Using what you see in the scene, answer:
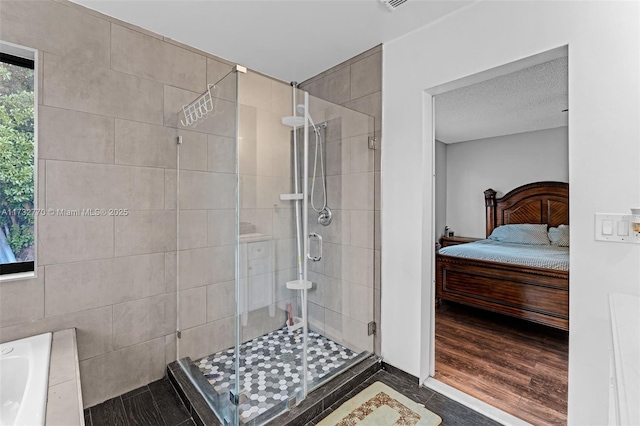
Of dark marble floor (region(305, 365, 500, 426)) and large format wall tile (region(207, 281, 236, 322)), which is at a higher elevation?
large format wall tile (region(207, 281, 236, 322))

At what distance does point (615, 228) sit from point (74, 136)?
2932mm

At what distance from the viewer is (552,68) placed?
257cm

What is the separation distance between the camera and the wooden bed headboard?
4.41 metres

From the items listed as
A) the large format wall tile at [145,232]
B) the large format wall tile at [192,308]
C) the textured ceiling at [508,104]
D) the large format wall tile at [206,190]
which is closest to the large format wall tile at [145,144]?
the large format wall tile at [206,190]

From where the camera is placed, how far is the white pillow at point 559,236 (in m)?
4.08

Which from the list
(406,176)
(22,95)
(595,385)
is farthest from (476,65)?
(22,95)

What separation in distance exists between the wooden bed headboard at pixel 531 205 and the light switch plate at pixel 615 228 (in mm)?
3650

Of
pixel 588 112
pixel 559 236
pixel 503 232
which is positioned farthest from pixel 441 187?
pixel 588 112

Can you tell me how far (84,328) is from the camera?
1840 mm

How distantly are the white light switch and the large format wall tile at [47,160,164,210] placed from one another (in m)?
2.64

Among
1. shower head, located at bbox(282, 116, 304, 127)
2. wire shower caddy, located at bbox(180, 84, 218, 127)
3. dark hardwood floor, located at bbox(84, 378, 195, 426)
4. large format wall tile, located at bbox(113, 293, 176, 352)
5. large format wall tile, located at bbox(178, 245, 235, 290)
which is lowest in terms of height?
dark hardwood floor, located at bbox(84, 378, 195, 426)

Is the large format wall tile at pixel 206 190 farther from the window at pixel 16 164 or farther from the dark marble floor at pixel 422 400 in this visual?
the dark marble floor at pixel 422 400

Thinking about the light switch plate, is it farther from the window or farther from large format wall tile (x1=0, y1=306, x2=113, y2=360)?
the window

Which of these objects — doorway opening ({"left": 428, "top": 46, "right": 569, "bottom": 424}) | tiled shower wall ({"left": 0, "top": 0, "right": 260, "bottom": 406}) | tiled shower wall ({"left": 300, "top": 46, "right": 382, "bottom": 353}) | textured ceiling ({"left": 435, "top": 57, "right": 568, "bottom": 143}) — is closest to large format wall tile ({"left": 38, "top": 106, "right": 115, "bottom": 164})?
tiled shower wall ({"left": 0, "top": 0, "right": 260, "bottom": 406})
